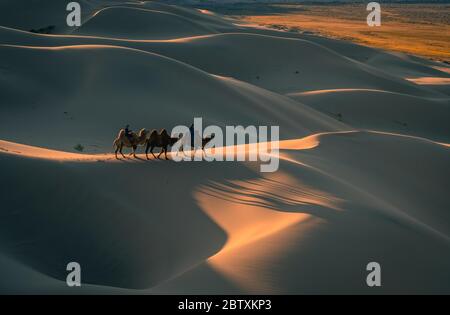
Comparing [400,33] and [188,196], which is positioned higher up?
[400,33]

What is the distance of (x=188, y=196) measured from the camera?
9484mm

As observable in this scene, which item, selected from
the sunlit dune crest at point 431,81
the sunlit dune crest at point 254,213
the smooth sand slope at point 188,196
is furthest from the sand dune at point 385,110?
the sunlit dune crest at point 254,213

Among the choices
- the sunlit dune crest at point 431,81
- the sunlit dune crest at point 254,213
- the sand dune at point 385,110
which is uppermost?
the sunlit dune crest at point 431,81

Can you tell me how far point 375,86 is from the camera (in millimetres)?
33531

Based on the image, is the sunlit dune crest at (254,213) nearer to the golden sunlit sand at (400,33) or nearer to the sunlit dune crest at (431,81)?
the sunlit dune crest at (431,81)

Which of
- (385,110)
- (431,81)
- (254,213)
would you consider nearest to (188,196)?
(254,213)

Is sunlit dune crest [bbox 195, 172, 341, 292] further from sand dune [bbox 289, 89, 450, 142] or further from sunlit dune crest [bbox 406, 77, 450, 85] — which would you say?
sunlit dune crest [bbox 406, 77, 450, 85]

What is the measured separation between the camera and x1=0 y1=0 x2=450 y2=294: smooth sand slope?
A: 22.0ft

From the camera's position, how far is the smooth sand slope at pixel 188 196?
22.0 ft

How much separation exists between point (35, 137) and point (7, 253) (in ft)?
27.4

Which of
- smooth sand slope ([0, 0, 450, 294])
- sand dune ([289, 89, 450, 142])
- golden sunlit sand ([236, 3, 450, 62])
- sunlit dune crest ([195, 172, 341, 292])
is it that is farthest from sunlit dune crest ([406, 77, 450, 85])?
sunlit dune crest ([195, 172, 341, 292])

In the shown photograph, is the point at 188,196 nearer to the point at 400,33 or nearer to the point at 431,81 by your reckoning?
the point at 431,81
